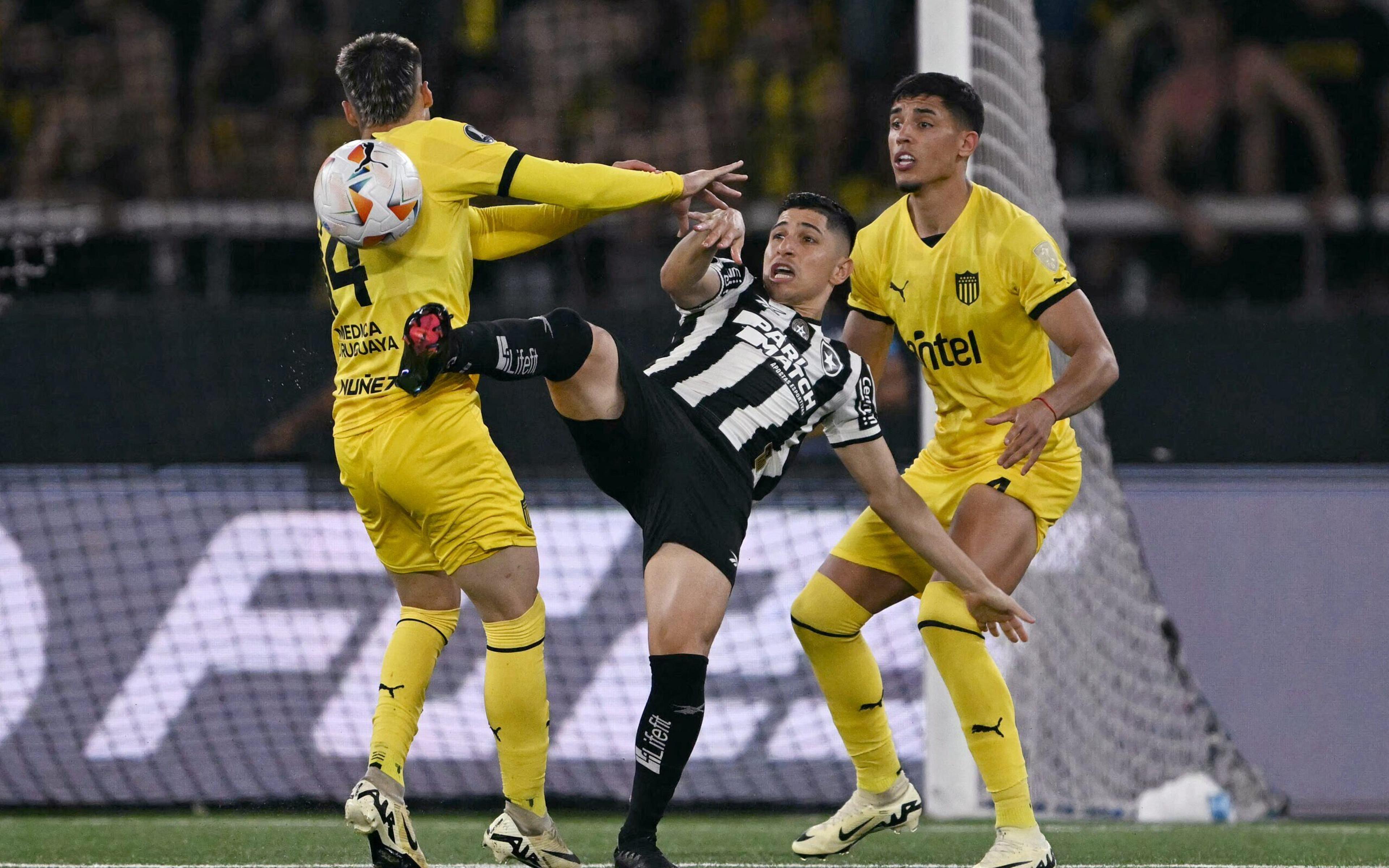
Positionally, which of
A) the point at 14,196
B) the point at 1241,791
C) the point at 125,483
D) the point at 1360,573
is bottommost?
the point at 1241,791

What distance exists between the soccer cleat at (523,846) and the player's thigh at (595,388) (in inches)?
44.1

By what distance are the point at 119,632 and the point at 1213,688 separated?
470 centimetres

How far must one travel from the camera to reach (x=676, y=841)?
620 centimetres

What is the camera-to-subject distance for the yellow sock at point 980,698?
489 centimetres

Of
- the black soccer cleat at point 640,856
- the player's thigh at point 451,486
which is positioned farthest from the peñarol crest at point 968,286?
the black soccer cleat at point 640,856

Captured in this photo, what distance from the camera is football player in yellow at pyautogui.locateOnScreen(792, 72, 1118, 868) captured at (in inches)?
197

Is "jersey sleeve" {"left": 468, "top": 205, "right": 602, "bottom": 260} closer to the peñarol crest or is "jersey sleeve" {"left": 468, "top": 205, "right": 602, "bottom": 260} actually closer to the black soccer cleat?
the peñarol crest

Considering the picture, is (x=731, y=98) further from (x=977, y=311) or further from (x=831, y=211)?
(x=977, y=311)

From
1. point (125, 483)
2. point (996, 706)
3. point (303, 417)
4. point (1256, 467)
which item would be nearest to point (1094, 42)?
point (1256, 467)

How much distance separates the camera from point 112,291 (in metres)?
11.3

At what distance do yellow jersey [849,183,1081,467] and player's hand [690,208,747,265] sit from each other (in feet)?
1.96

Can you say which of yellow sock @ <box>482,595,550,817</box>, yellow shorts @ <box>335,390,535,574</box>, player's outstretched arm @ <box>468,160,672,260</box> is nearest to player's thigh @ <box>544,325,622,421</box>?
yellow shorts @ <box>335,390,535,574</box>

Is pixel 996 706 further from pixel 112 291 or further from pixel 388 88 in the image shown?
pixel 112 291

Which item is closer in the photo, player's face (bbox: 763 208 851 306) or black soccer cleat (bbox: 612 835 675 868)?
black soccer cleat (bbox: 612 835 675 868)
